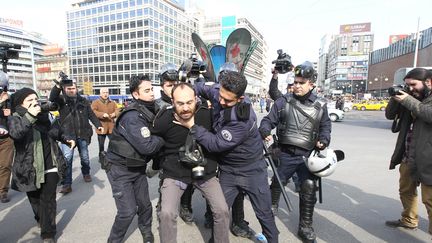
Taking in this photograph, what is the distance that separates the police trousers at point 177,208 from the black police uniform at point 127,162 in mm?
419

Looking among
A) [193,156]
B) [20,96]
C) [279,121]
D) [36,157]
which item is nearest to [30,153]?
[36,157]

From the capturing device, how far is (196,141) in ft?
7.33

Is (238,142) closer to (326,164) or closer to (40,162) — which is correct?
(326,164)

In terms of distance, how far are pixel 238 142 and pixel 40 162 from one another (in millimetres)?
2133

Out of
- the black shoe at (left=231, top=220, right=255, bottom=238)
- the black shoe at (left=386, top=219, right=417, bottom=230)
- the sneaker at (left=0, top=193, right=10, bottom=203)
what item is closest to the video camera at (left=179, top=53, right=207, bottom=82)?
the black shoe at (left=231, top=220, right=255, bottom=238)

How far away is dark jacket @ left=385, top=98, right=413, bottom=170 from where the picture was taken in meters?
3.09

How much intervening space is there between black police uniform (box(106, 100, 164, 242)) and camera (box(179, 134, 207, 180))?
0.30 meters

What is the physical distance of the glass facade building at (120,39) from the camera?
69.2 meters

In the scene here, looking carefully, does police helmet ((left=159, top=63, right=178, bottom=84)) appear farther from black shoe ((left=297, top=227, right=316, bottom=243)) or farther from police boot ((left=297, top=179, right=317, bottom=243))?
black shoe ((left=297, top=227, right=316, bottom=243))

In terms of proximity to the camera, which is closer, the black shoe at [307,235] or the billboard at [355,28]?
the black shoe at [307,235]

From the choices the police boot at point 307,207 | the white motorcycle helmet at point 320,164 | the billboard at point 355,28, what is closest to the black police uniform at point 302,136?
the police boot at point 307,207

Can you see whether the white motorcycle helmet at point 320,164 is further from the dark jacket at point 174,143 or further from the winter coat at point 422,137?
the dark jacket at point 174,143

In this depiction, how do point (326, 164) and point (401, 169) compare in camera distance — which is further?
point (401, 169)

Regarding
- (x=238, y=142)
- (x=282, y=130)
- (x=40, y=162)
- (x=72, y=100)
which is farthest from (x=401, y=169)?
(x=72, y=100)
